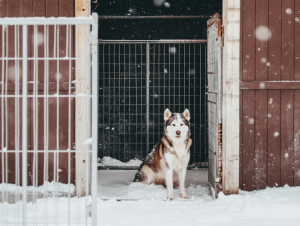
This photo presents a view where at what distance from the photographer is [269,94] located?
5.61 metres

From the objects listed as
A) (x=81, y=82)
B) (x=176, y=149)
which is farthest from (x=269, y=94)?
(x=81, y=82)

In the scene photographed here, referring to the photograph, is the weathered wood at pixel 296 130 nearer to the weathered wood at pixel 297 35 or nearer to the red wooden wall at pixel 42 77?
the weathered wood at pixel 297 35

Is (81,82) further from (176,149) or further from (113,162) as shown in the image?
(113,162)

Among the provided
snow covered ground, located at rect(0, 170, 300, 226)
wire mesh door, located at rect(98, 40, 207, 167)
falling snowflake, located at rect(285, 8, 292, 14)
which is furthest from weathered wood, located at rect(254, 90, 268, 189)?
wire mesh door, located at rect(98, 40, 207, 167)

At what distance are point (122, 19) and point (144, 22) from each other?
0.48 meters

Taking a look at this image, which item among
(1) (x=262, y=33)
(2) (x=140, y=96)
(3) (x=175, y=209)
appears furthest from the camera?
(2) (x=140, y=96)

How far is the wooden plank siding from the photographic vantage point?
553 cm

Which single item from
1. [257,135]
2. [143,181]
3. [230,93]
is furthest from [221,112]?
[143,181]

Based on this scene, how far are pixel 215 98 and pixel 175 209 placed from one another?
176 cm

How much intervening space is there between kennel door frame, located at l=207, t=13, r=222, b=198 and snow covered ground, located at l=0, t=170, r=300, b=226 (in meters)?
0.37

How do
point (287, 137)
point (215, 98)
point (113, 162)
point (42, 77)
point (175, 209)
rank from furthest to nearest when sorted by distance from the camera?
point (113, 162)
point (215, 98)
point (287, 137)
point (42, 77)
point (175, 209)

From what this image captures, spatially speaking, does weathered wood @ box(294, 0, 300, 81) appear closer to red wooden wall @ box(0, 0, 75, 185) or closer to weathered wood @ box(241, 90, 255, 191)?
weathered wood @ box(241, 90, 255, 191)

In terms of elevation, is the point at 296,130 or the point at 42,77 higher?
the point at 42,77

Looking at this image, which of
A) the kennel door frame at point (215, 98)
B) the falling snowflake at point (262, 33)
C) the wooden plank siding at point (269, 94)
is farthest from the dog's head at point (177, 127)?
the falling snowflake at point (262, 33)
